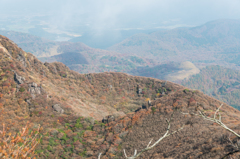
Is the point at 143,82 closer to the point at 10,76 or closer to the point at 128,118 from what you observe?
the point at 128,118

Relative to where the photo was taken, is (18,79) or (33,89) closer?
(18,79)

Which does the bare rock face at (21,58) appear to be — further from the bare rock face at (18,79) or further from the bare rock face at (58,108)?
the bare rock face at (58,108)

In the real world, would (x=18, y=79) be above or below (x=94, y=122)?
above

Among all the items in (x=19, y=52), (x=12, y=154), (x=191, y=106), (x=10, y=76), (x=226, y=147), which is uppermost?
(x=19, y=52)

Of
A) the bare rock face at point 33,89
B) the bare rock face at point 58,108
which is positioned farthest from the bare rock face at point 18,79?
the bare rock face at point 58,108

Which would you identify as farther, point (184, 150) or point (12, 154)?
point (184, 150)

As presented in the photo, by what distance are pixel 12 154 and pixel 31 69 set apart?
84.4 metres

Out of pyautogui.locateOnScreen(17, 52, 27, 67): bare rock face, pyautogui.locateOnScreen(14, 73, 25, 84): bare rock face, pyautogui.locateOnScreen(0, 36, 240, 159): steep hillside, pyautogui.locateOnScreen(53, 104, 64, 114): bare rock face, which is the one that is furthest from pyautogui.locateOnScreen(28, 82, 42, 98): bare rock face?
pyautogui.locateOnScreen(17, 52, 27, 67): bare rock face

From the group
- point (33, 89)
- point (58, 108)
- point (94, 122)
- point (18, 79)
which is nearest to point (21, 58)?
point (18, 79)

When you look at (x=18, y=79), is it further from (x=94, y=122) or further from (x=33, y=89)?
(x=94, y=122)

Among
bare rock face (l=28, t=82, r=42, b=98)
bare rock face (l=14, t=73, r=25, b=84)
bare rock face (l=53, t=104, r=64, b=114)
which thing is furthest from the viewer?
bare rock face (l=53, t=104, r=64, b=114)

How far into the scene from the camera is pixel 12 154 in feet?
27.3

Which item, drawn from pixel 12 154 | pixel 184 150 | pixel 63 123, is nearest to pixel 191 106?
pixel 184 150

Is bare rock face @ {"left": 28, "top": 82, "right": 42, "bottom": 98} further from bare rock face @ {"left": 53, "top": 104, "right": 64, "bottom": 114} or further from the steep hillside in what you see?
bare rock face @ {"left": 53, "top": 104, "right": 64, "bottom": 114}
